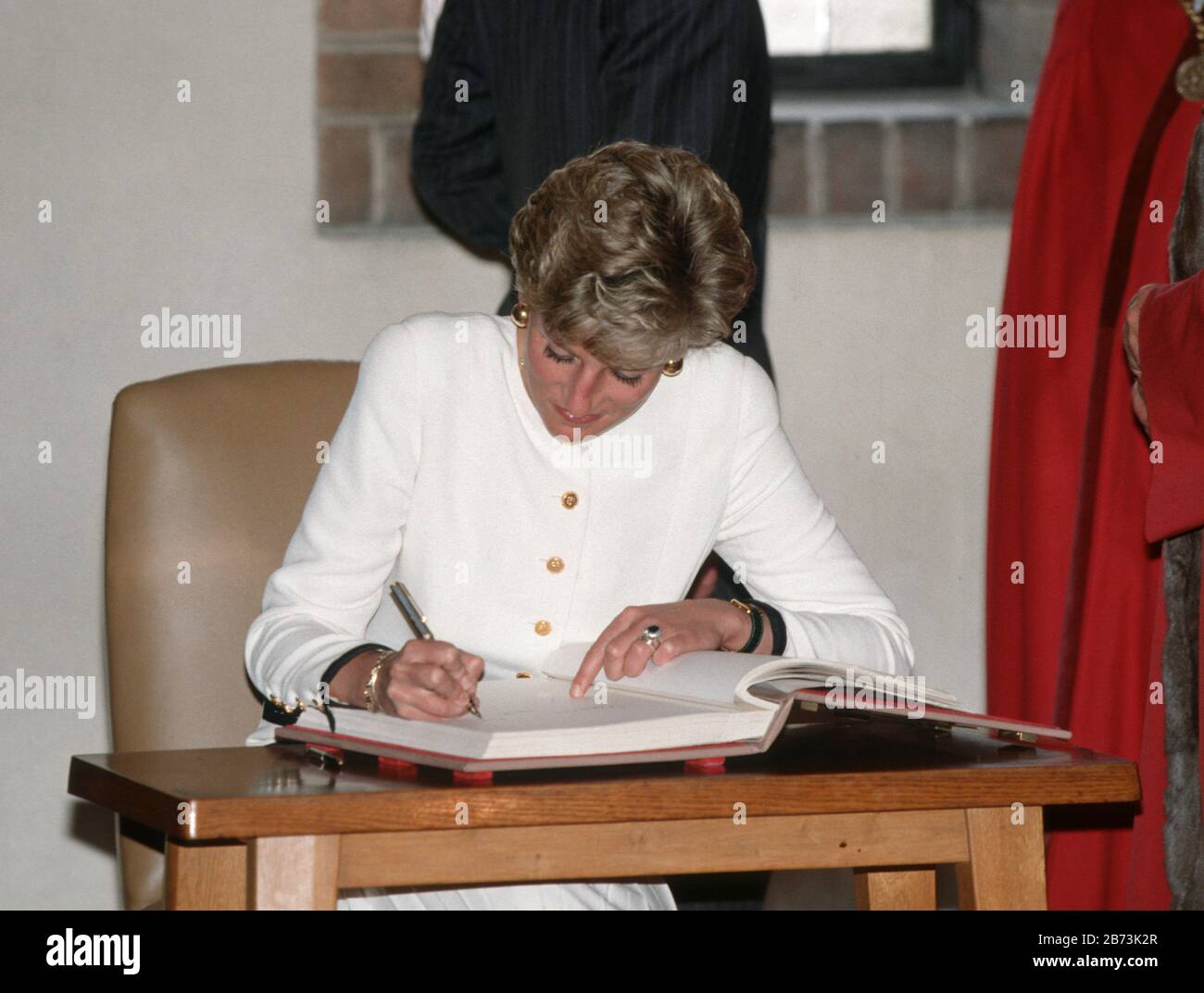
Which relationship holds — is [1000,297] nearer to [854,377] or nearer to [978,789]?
[854,377]

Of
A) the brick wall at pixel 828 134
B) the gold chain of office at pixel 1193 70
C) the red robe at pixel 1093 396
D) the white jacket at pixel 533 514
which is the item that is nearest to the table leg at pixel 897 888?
the white jacket at pixel 533 514

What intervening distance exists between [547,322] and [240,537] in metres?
0.50

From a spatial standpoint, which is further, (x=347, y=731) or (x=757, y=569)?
(x=757, y=569)

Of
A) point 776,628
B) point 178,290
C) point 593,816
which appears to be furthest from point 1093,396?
point 178,290

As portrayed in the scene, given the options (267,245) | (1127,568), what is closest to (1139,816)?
(1127,568)

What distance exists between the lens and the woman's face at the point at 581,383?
1.50 meters

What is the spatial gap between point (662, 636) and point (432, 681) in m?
0.25

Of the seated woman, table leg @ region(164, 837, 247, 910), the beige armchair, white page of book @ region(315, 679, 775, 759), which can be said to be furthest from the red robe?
table leg @ region(164, 837, 247, 910)

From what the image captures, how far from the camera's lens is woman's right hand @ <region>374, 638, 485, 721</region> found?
3.80 ft

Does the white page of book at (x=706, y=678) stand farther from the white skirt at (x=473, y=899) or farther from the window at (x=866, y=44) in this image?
the window at (x=866, y=44)

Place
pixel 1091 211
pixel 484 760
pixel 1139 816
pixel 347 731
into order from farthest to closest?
pixel 1091 211 → pixel 1139 816 → pixel 347 731 → pixel 484 760

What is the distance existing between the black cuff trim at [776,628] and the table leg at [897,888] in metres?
0.22

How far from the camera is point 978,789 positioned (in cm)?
109

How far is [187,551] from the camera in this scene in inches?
67.9
